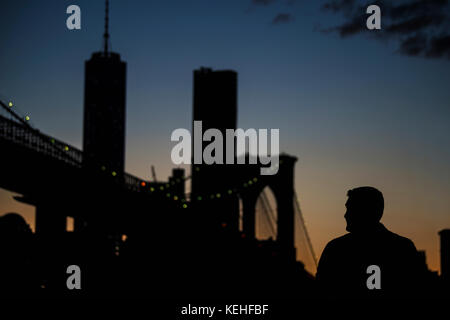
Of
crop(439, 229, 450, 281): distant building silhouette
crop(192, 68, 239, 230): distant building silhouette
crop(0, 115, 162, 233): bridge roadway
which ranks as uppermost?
crop(192, 68, 239, 230): distant building silhouette

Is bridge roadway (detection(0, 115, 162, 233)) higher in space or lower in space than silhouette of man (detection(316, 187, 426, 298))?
higher

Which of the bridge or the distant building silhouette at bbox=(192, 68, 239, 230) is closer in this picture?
the bridge

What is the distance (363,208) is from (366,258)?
0.33 m

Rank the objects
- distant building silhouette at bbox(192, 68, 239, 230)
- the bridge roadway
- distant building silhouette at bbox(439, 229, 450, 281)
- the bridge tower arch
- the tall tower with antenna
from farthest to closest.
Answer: the tall tower with antenna < the bridge tower arch < distant building silhouette at bbox(192, 68, 239, 230) < distant building silhouette at bbox(439, 229, 450, 281) < the bridge roadway

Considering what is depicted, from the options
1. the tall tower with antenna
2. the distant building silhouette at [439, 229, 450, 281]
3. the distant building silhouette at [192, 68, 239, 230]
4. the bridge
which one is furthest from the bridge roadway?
the tall tower with antenna

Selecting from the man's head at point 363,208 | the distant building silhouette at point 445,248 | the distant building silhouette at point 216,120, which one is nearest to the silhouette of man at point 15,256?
the man's head at point 363,208

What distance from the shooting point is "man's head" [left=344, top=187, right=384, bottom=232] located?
4109 mm

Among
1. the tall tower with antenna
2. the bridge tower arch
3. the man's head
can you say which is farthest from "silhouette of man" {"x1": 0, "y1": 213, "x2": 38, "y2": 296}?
the tall tower with antenna

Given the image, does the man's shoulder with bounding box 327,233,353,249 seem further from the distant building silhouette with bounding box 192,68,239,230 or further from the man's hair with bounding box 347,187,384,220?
the distant building silhouette with bounding box 192,68,239,230

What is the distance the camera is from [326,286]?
4062 millimetres

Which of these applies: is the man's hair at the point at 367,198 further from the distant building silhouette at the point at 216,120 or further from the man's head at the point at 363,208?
the distant building silhouette at the point at 216,120

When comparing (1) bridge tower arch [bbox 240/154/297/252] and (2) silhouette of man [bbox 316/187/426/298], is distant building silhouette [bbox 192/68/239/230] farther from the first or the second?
(2) silhouette of man [bbox 316/187/426/298]

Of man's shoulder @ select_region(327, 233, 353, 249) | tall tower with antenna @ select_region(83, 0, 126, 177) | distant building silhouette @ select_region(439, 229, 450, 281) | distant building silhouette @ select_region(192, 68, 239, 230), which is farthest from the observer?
tall tower with antenna @ select_region(83, 0, 126, 177)
